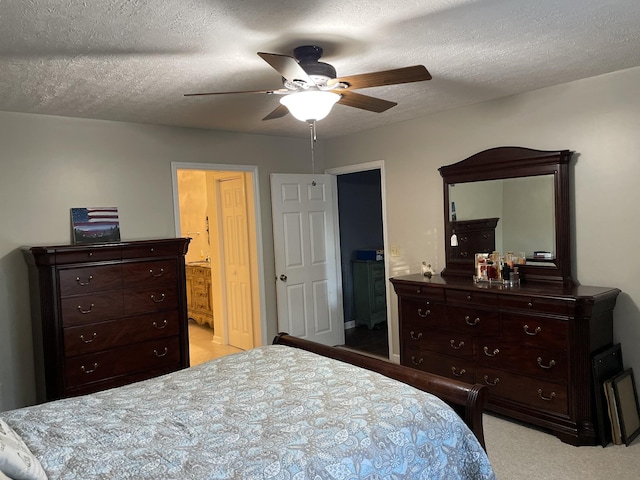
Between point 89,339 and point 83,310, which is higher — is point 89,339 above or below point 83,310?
below

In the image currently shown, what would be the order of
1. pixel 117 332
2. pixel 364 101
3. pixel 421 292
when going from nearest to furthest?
pixel 364 101, pixel 117 332, pixel 421 292

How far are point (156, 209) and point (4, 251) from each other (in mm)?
1227

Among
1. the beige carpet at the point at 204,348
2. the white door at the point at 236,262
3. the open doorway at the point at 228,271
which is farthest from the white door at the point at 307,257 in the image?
the beige carpet at the point at 204,348

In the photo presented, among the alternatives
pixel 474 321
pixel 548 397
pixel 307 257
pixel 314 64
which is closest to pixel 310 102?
pixel 314 64

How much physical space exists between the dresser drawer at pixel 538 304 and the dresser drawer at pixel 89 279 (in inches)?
Result: 115

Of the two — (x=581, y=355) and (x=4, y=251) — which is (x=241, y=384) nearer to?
(x=581, y=355)

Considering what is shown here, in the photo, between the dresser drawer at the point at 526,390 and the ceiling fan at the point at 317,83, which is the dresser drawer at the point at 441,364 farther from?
the ceiling fan at the point at 317,83

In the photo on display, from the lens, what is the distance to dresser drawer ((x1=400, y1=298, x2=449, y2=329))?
12.4ft

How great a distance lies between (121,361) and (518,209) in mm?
3362

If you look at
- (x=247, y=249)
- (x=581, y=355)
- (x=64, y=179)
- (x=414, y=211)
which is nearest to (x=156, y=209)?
(x=64, y=179)

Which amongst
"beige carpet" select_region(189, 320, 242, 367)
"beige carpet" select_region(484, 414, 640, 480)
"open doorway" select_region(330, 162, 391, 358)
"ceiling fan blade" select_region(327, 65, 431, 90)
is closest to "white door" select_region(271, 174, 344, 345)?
"open doorway" select_region(330, 162, 391, 358)

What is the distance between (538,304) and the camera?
3162 millimetres

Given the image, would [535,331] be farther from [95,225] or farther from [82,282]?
[95,225]

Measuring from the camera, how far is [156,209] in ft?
14.2
